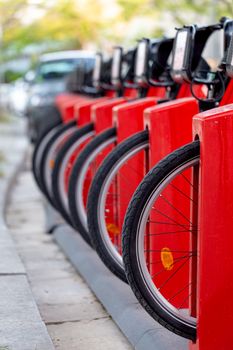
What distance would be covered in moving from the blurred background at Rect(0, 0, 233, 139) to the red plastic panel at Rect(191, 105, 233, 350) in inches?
251

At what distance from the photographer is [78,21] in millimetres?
21578

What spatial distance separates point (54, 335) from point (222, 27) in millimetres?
1601

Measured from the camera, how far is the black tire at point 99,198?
418 centimetres

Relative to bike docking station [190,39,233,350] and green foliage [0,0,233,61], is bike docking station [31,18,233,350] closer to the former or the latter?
bike docking station [190,39,233,350]

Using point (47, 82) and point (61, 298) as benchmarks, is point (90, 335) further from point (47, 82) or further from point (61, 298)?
point (47, 82)

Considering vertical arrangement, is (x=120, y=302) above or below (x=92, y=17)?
below

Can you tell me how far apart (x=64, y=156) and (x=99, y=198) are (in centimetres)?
150

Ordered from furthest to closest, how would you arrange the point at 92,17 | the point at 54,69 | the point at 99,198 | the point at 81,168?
the point at 92,17
the point at 54,69
the point at 81,168
the point at 99,198

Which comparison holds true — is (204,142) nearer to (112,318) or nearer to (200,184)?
(200,184)

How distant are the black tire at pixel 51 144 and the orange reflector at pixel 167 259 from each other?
106 inches

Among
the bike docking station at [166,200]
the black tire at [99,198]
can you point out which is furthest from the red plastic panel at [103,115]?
the black tire at [99,198]

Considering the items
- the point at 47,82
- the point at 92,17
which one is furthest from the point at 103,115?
the point at 92,17

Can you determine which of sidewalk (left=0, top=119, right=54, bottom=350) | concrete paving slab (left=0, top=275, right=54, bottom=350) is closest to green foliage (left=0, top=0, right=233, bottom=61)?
sidewalk (left=0, top=119, right=54, bottom=350)

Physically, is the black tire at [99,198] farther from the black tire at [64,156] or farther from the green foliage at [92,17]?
the green foliage at [92,17]
